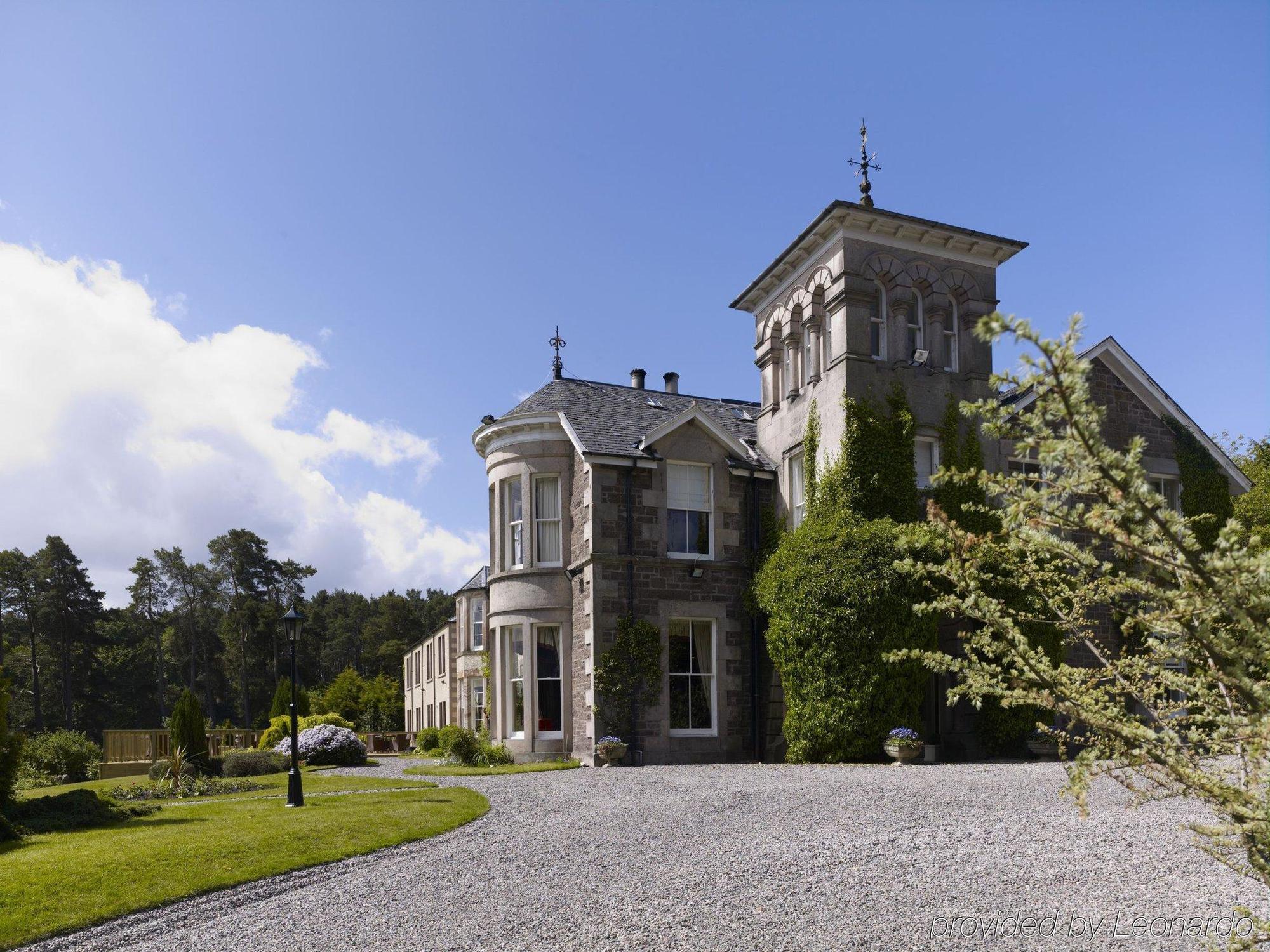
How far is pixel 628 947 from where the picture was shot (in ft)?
24.2

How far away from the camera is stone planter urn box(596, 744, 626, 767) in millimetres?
20094

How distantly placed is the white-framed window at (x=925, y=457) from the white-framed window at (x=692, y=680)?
573 cm

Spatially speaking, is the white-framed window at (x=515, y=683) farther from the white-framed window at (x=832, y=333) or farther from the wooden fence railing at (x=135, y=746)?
the wooden fence railing at (x=135, y=746)

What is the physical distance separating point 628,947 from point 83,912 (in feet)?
17.9

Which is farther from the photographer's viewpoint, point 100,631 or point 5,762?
point 100,631

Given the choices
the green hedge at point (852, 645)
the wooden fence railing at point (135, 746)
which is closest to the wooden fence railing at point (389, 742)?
the wooden fence railing at point (135, 746)

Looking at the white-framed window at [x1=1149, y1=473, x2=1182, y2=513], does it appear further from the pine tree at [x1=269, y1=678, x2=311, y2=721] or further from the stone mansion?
the pine tree at [x1=269, y1=678, x2=311, y2=721]

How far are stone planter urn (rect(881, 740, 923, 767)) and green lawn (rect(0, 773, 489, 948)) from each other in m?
7.93

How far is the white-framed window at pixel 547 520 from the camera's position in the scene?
2295 cm

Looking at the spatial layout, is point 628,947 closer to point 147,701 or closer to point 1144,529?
point 1144,529

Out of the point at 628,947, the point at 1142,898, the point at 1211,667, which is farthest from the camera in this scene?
the point at 1142,898

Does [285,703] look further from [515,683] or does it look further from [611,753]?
[611,753]

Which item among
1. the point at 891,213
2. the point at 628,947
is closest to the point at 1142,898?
the point at 628,947

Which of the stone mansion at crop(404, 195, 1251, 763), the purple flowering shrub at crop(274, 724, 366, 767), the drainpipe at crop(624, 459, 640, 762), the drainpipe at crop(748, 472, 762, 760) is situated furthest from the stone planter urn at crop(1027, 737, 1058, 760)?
the purple flowering shrub at crop(274, 724, 366, 767)
